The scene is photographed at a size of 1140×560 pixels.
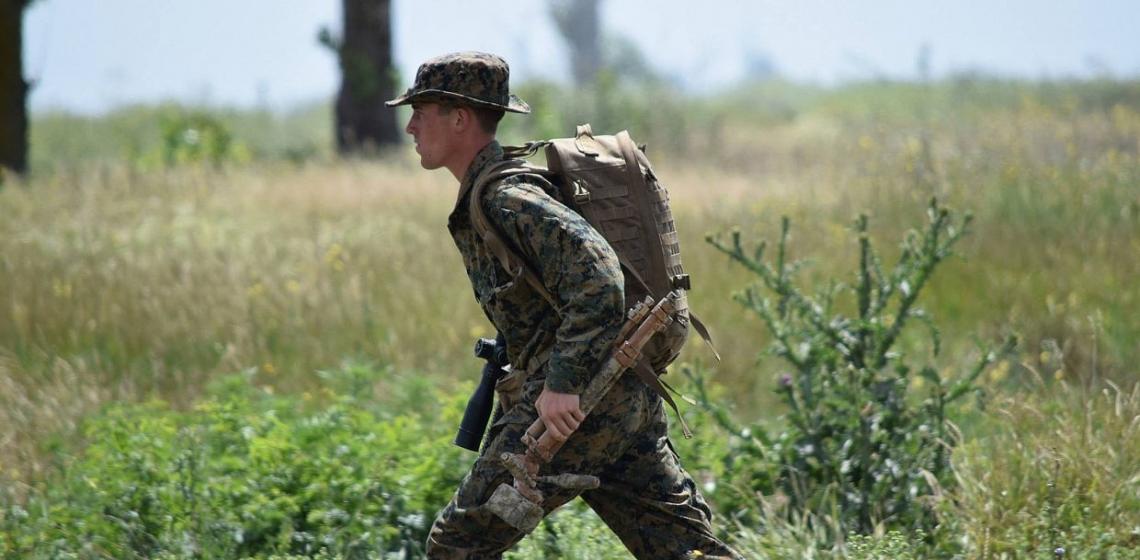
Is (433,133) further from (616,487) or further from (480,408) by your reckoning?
(616,487)

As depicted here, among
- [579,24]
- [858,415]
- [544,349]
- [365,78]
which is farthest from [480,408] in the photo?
[579,24]

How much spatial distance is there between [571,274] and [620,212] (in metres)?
0.30

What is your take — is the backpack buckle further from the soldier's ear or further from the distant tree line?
the distant tree line

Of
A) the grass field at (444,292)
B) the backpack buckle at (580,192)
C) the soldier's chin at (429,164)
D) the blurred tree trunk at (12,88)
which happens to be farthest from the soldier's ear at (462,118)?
the blurred tree trunk at (12,88)

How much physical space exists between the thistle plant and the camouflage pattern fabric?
3.81 feet

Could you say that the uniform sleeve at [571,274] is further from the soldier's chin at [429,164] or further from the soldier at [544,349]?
the soldier's chin at [429,164]

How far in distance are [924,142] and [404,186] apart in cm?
460

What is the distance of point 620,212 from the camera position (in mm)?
3490

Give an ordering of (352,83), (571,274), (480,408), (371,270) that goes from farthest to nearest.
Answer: (352,83) < (371,270) < (480,408) < (571,274)

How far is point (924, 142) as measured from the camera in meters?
10.7

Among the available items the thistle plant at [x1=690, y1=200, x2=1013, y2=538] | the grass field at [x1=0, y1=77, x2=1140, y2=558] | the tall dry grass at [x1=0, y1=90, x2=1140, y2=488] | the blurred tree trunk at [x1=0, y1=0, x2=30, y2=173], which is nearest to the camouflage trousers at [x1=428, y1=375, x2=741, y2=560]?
the grass field at [x1=0, y1=77, x2=1140, y2=558]

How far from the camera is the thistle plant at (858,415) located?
4.84 meters

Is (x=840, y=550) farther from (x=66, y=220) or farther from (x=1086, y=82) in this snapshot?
(x=1086, y=82)

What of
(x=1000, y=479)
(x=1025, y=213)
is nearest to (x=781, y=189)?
(x=1025, y=213)
